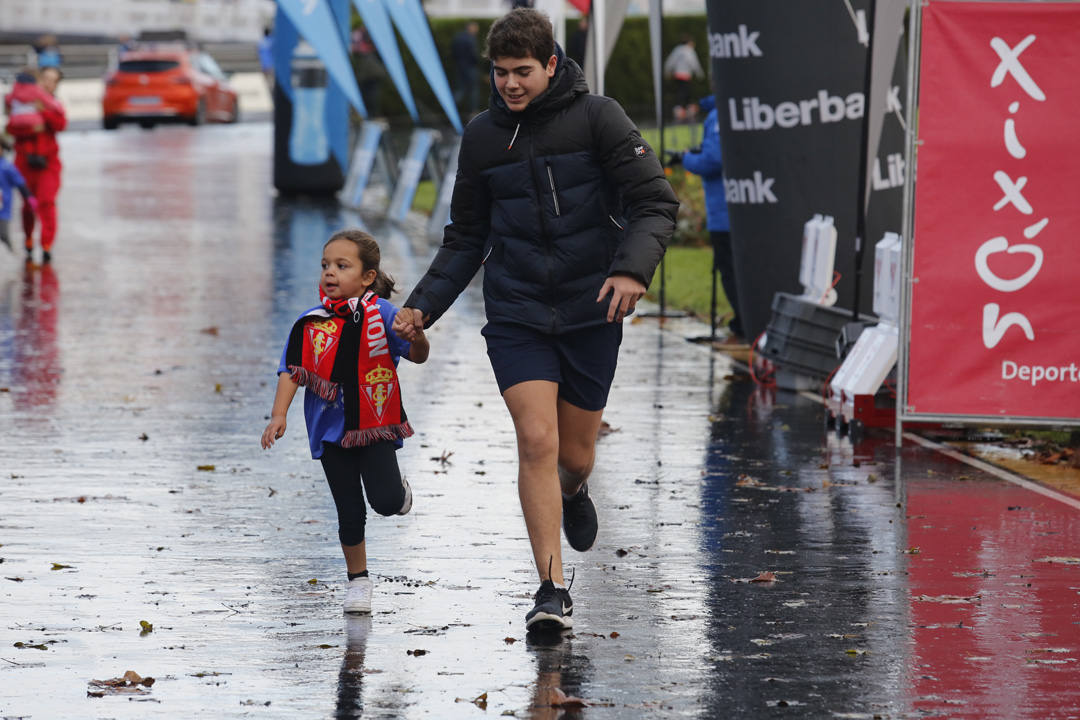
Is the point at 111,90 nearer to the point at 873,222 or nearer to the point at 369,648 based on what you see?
the point at 873,222

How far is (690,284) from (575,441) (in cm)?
1216

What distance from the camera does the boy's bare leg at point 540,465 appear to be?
6234 mm

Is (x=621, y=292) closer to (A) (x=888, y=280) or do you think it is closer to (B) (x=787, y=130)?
(A) (x=888, y=280)

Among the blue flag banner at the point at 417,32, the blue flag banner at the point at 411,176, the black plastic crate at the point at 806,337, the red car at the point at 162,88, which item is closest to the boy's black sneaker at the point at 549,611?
the black plastic crate at the point at 806,337

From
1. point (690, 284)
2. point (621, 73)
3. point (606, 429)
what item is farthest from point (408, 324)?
point (621, 73)

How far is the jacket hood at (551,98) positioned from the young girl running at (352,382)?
666 mm

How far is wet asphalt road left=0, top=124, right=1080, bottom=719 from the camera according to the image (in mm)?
5574

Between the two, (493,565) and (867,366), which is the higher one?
(867,366)

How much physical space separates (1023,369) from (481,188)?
426 cm

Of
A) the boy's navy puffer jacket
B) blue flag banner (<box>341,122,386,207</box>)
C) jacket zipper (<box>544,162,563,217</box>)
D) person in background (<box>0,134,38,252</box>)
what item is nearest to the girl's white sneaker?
the boy's navy puffer jacket

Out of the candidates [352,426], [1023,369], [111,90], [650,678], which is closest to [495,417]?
[1023,369]

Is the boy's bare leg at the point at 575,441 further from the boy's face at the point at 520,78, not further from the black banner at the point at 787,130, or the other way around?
the black banner at the point at 787,130

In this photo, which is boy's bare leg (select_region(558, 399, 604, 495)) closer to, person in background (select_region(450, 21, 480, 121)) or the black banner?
the black banner

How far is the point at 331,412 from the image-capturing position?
643 centimetres
